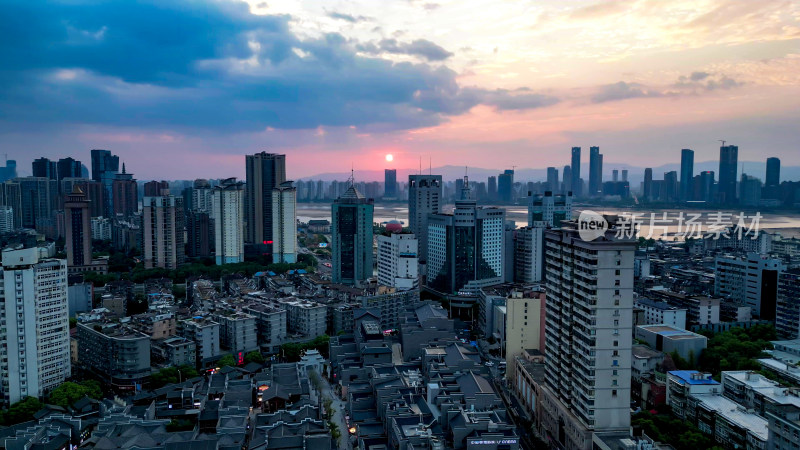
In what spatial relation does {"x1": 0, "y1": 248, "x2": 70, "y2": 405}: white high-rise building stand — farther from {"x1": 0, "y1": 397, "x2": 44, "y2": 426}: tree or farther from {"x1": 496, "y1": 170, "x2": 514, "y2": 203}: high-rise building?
{"x1": 496, "y1": 170, "x2": 514, "y2": 203}: high-rise building

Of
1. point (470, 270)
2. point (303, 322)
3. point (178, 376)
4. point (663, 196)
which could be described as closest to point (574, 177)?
point (663, 196)

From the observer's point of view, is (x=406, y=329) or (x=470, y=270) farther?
(x=470, y=270)

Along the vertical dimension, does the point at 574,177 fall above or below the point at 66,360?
above

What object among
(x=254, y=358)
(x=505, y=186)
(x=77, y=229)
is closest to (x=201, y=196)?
(x=77, y=229)

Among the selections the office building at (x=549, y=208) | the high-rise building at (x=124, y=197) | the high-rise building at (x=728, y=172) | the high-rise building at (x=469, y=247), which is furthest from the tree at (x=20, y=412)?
the high-rise building at (x=728, y=172)

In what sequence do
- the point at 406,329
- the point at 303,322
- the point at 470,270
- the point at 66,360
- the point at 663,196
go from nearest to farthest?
the point at 66,360 < the point at 406,329 < the point at 303,322 < the point at 470,270 < the point at 663,196

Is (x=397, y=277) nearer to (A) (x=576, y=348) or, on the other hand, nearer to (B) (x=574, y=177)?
(A) (x=576, y=348)
